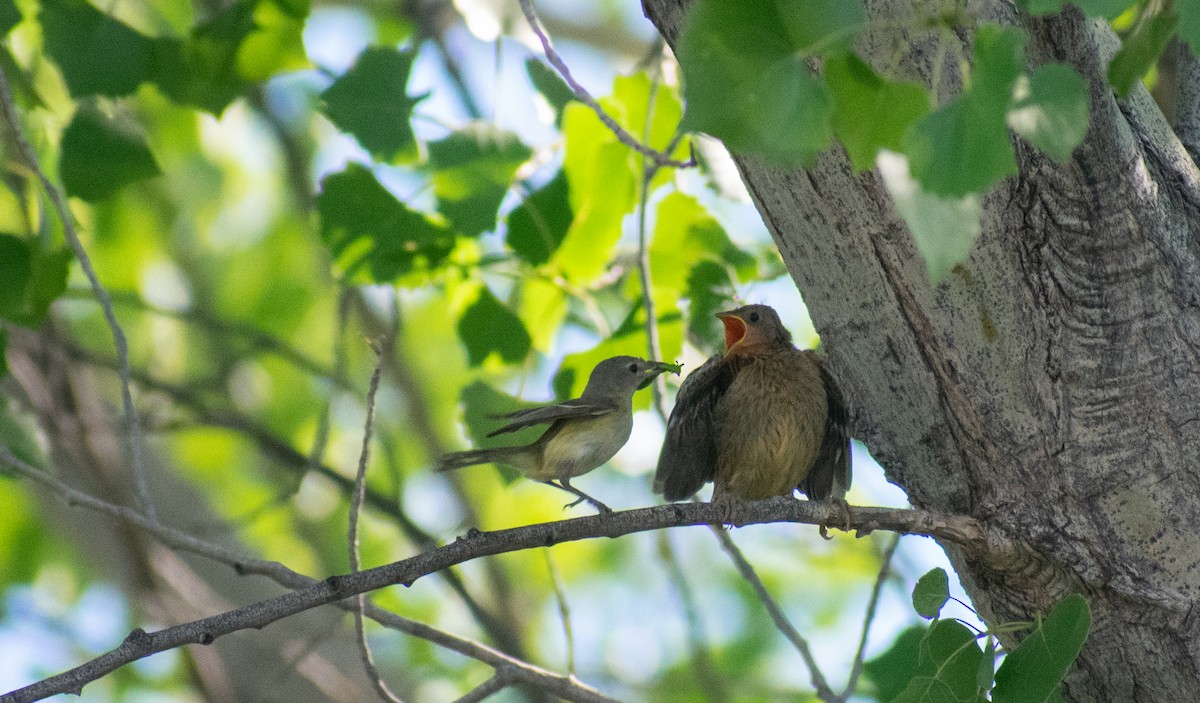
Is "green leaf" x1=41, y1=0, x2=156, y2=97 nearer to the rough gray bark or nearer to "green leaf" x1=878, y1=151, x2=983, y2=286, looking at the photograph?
the rough gray bark

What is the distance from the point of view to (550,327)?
416 cm

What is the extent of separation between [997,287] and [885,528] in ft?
1.86

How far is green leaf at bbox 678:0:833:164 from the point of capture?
1.74 metres

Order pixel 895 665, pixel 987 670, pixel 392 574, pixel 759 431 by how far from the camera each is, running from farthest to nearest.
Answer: pixel 895 665
pixel 759 431
pixel 987 670
pixel 392 574

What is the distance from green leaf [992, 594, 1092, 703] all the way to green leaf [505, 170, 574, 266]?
202 cm

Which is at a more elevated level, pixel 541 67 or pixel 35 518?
pixel 35 518

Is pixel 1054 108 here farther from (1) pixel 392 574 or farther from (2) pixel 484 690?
(2) pixel 484 690

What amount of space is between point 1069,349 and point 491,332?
6.63 feet

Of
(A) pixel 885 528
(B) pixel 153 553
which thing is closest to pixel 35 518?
(B) pixel 153 553

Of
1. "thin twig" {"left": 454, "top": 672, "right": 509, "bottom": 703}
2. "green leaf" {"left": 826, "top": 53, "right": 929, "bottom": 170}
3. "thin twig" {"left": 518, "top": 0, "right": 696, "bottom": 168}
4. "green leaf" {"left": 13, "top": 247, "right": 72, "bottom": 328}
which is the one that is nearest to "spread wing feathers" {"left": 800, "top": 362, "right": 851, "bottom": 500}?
"thin twig" {"left": 518, "top": 0, "right": 696, "bottom": 168}

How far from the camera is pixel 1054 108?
5.46 feet

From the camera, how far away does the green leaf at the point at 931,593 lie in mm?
2441

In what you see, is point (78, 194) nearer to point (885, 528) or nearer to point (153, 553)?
point (153, 553)

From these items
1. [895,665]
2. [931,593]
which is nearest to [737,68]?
[931,593]
